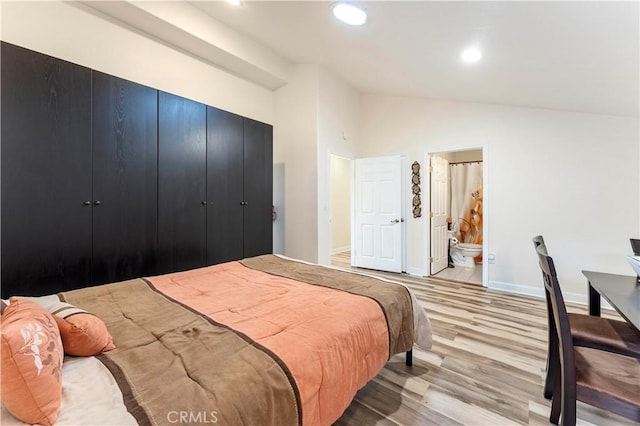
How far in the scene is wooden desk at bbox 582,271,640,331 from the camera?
126cm

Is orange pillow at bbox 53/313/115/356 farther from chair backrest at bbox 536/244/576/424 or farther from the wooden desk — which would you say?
the wooden desk

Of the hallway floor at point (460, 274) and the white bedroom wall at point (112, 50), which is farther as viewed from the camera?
the hallway floor at point (460, 274)

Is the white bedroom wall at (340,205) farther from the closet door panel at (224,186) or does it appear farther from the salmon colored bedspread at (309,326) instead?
the salmon colored bedspread at (309,326)

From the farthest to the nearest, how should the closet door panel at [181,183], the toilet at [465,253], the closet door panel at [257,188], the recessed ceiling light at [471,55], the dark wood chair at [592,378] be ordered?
the toilet at [465,253] → the closet door panel at [257,188] → the closet door panel at [181,183] → the recessed ceiling light at [471,55] → the dark wood chair at [592,378]

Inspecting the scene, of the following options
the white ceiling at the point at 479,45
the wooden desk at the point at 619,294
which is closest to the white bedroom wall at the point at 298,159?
the white ceiling at the point at 479,45

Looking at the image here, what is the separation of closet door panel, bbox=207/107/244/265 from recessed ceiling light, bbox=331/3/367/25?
162 centimetres

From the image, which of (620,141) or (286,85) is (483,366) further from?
(286,85)

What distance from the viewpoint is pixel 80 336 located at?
3.31 ft

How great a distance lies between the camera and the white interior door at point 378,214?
4684mm

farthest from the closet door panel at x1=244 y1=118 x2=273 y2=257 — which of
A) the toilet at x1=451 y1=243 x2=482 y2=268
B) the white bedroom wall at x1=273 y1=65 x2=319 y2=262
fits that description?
the toilet at x1=451 y1=243 x2=482 y2=268

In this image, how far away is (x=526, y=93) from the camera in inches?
119

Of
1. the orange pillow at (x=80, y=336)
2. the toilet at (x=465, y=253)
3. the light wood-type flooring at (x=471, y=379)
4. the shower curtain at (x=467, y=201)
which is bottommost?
the light wood-type flooring at (x=471, y=379)

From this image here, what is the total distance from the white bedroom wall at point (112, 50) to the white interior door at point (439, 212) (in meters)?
3.33

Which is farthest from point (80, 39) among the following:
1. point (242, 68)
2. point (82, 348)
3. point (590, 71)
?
point (590, 71)
